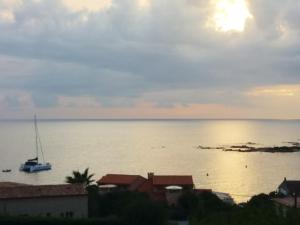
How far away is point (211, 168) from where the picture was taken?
326ft

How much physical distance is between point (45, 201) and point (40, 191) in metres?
0.87

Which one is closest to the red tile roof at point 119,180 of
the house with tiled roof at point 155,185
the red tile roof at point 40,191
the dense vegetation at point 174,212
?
the house with tiled roof at point 155,185

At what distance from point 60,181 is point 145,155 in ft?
151

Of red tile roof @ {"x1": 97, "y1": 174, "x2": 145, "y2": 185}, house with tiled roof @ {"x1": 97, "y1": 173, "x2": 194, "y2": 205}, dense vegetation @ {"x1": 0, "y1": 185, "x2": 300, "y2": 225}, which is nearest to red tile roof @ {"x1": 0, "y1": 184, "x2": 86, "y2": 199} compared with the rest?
dense vegetation @ {"x1": 0, "y1": 185, "x2": 300, "y2": 225}

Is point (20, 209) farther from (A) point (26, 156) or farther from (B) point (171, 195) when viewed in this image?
(A) point (26, 156)

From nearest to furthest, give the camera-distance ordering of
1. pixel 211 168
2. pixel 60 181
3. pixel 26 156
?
1. pixel 60 181
2. pixel 211 168
3. pixel 26 156

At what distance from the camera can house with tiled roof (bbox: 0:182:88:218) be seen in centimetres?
3606

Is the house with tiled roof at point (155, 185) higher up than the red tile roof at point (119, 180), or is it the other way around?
the red tile roof at point (119, 180)

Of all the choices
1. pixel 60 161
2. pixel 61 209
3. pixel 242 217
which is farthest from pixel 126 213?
pixel 60 161

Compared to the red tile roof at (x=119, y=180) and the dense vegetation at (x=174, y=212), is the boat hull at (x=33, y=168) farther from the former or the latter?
the dense vegetation at (x=174, y=212)

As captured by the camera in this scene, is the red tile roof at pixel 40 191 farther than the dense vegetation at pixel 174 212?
Yes

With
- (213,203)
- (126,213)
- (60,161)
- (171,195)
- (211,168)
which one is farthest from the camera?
(60,161)

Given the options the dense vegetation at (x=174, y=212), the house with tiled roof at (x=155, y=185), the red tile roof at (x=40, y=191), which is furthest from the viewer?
the house with tiled roof at (x=155, y=185)

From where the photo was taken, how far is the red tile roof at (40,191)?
1427 inches
